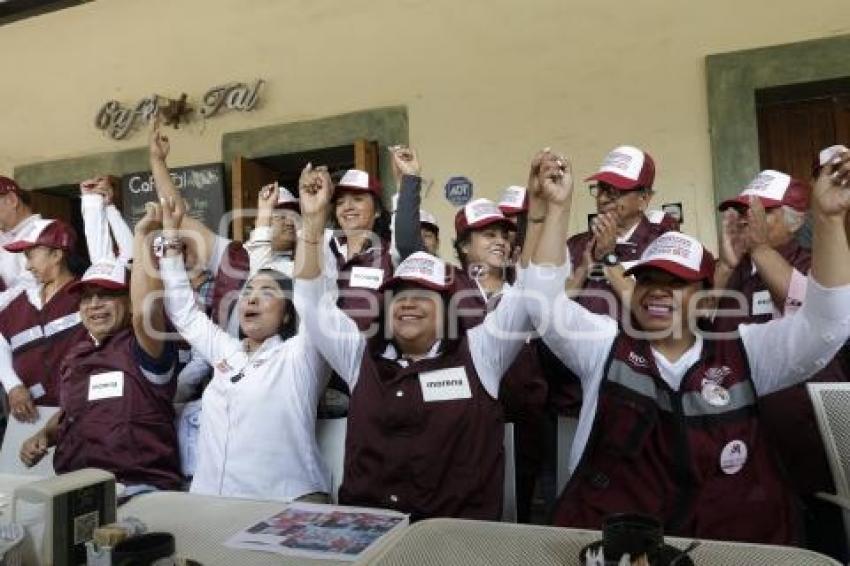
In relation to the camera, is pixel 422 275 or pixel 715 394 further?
pixel 422 275

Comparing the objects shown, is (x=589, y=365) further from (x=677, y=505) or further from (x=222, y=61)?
(x=222, y=61)

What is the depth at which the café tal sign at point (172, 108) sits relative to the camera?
4.88 meters

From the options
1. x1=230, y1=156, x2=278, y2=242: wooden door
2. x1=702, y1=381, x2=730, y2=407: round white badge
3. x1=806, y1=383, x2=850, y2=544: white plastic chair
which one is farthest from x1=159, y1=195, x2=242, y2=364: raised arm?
x1=230, y1=156, x2=278, y2=242: wooden door

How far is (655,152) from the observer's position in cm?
387

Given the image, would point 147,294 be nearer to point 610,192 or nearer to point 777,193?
point 610,192

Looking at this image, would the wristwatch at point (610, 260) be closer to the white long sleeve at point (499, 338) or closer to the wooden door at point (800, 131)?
the white long sleeve at point (499, 338)

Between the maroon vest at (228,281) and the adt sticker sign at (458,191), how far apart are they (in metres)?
1.54

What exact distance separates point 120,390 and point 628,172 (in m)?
1.87

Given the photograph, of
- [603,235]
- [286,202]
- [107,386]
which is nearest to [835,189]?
[603,235]

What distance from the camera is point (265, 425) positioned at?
2133 millimetres

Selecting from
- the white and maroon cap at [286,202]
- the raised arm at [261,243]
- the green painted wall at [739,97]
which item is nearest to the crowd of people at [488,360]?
the raised arm at [261,243]

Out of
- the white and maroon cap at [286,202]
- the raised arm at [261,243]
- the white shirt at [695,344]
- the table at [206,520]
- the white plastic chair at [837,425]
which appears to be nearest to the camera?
the table at [206,520]

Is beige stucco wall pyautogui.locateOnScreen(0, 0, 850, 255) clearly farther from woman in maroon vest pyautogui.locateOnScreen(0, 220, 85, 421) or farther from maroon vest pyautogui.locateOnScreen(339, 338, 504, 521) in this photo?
maroon vest pyautogui.locateOnScreen(339, 338, 504, 521)

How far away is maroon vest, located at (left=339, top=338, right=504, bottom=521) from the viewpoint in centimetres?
187
